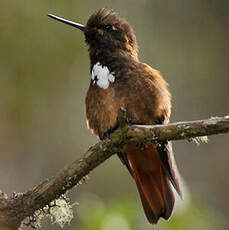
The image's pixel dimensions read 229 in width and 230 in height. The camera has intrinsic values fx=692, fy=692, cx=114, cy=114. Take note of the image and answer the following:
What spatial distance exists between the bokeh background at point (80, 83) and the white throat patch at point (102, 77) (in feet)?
8.77

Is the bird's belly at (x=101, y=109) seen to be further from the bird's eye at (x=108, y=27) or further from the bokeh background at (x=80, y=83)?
the bokeh background at (x=80, y=83)

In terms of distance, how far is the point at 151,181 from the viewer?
5277mm

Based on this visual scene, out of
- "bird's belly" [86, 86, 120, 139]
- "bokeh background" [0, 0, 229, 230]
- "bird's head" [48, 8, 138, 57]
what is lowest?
"bird's belly" [86, 86, 120, 139]

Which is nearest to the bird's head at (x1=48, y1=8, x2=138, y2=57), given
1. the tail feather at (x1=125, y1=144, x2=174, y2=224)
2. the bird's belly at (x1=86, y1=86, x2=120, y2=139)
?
the bird's belly at (x1=86, y1=86, x2=120, y2=139)

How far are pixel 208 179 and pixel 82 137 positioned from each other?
1588 mm

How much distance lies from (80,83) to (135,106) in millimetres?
3774

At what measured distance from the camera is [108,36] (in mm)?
5477

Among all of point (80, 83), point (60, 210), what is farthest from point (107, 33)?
point (80, 83)

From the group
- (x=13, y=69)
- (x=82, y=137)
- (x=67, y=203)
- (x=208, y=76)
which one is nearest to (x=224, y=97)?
(x=208, y=76)

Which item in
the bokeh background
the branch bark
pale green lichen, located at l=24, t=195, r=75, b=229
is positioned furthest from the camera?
the bokeh background

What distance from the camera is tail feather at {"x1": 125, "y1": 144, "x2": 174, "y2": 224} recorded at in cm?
509

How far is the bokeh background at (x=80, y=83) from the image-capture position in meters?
7.88

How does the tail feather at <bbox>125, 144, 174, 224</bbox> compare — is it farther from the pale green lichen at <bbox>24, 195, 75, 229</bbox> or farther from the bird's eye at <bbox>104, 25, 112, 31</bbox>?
the bird's eye at <bbox>104, 25, 112, 31</bbox>

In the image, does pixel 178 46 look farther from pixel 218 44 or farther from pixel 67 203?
pixel 67 203
